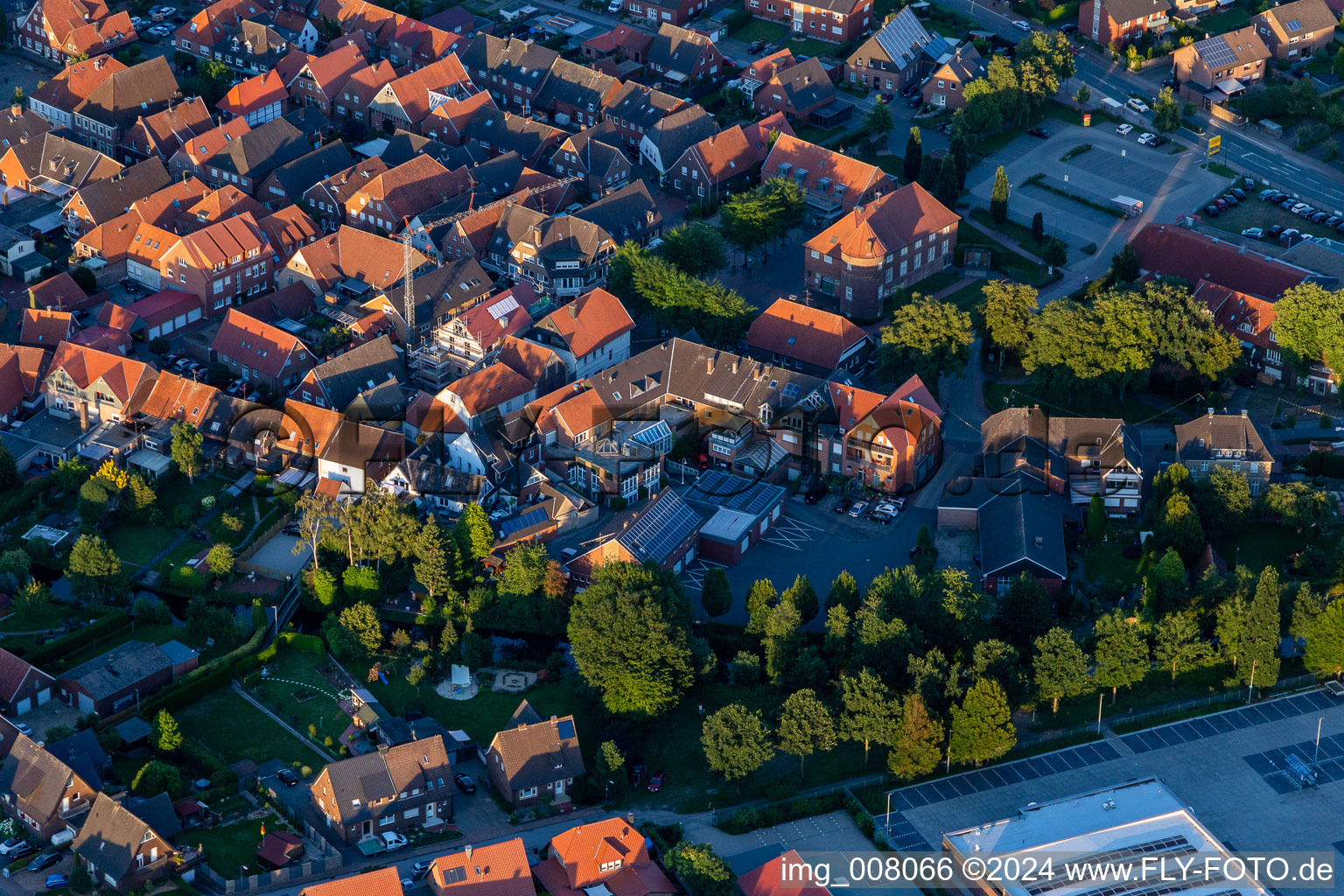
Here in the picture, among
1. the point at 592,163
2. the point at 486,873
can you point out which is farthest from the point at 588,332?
the point at 486,873

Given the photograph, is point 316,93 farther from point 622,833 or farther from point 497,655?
point 622,833

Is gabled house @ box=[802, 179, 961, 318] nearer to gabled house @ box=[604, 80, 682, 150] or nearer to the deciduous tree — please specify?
gabled house @ box=[604, 80, 682, 150]

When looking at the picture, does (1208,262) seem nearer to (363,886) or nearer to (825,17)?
(825,17)

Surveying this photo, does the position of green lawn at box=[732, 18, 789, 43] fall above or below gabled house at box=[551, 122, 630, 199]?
below

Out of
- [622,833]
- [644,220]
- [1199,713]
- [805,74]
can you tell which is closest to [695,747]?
[622,833]

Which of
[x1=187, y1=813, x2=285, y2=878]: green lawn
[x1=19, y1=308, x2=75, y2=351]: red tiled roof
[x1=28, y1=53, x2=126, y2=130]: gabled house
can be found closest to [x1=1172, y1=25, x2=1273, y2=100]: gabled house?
[x1=28, y1=53, x2=126, y2=130]: gabled house
